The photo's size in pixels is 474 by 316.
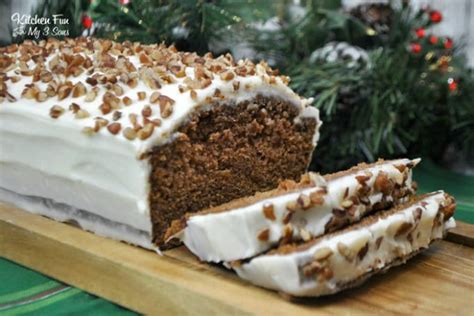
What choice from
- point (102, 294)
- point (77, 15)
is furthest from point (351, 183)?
point (77, 15)

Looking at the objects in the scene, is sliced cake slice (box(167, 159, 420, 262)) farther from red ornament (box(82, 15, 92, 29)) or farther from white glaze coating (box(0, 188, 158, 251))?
red ornament (box(82, 15, 92, 29))

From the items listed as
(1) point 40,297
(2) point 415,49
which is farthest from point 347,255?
(2) point 415,49

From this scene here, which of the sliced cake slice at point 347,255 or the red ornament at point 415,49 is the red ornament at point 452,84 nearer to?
the red ornament at point 415,49

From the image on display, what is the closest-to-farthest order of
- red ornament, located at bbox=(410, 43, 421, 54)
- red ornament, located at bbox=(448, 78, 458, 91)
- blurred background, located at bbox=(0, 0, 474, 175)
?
blurred background, located at bbox=(0, 0, 474, 175)
red ornament, located at bbox=(410, 43, 421, 54)
red ornament, located at bbox=(448, 78, 458, 91)

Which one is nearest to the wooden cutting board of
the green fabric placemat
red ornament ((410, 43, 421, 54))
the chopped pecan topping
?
the green fabric placemat

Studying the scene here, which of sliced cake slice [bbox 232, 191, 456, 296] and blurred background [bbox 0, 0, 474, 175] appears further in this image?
blurred background [bbox 0, 0, 474, 175]

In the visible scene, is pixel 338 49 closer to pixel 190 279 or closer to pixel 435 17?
pixel 435 17
